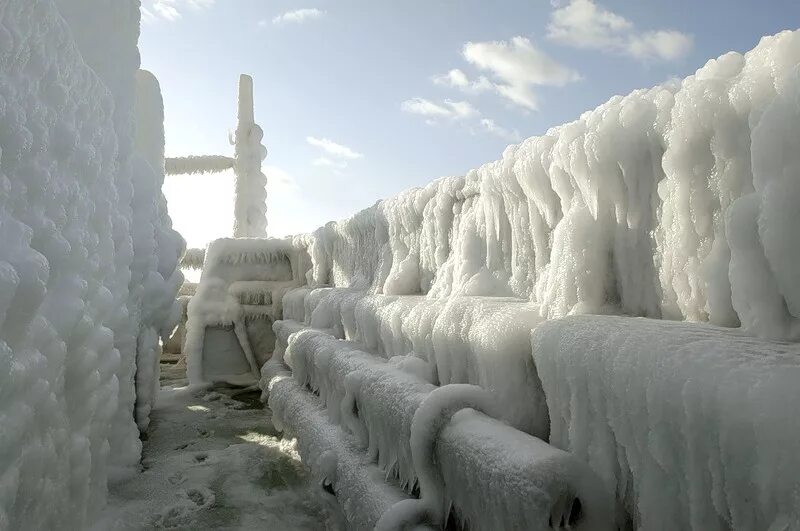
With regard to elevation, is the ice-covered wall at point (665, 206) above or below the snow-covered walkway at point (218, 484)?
above

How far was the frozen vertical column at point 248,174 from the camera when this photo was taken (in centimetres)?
1088

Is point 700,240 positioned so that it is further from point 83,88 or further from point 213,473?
point 213,473

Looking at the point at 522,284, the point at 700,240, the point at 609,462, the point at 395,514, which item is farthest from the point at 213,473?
the point at 700,240

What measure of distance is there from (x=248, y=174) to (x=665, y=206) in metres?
10.4

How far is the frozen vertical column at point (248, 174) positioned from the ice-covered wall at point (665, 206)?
9.14m

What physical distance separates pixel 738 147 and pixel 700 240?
232 mm

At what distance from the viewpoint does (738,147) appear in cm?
117

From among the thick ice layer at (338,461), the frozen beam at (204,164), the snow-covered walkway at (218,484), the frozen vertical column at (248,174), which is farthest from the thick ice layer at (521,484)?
the frozen beam at (204,164)

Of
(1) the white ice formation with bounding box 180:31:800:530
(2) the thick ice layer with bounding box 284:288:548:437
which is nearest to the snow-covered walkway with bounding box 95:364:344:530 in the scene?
(1) the white ice formation with bounding box 180:31:800:530

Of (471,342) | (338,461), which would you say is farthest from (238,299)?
(471,342)

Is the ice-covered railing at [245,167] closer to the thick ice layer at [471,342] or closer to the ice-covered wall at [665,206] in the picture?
the thick ice layer at [471,342]

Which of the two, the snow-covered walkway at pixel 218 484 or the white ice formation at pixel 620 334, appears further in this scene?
the snow-covered walkway at pixel 218 484

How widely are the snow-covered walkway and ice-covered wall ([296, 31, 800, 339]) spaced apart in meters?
1.52

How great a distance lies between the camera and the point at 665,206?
4.48 ft
